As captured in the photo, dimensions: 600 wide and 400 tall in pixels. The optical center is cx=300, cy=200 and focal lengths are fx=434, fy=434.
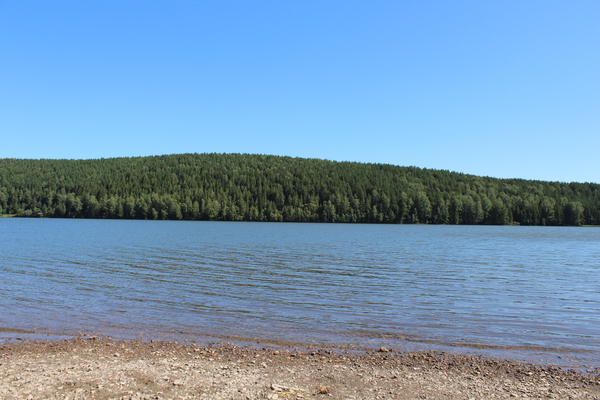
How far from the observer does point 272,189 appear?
188625 mm

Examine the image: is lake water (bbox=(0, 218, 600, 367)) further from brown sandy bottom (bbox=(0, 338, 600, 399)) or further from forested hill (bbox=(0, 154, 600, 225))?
forested hill (bbox=(0, 154, 600, 225))

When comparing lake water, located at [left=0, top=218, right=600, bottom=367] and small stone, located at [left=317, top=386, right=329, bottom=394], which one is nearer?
small stone, located at [left=317, top=386, right=329, bottom=394]

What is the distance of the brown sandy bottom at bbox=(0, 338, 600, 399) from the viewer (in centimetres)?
855

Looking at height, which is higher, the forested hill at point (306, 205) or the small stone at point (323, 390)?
the forested hill at point (306, 205)

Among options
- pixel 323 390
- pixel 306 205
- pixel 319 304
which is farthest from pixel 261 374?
pixel 306 205

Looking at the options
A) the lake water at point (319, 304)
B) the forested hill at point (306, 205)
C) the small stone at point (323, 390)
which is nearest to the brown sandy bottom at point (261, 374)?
the small stone at point (323, 390)

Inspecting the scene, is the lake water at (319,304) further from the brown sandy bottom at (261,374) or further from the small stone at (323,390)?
the small stone at (323,390)

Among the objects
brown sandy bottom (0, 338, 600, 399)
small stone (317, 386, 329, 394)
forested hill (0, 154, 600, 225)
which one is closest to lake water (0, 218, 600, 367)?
brown sandy bottom (0, 338, 600, 399)

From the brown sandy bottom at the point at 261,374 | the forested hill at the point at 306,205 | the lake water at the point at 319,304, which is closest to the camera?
the brown sandy bottom at the point at 261,374

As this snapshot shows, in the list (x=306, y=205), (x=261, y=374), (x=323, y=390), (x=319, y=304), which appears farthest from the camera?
(x=306, y=205)

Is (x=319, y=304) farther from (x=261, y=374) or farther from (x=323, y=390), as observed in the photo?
(x=323, y=390)

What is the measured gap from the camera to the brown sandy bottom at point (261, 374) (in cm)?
855

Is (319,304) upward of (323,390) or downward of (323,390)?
downward

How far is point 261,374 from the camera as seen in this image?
959cm
